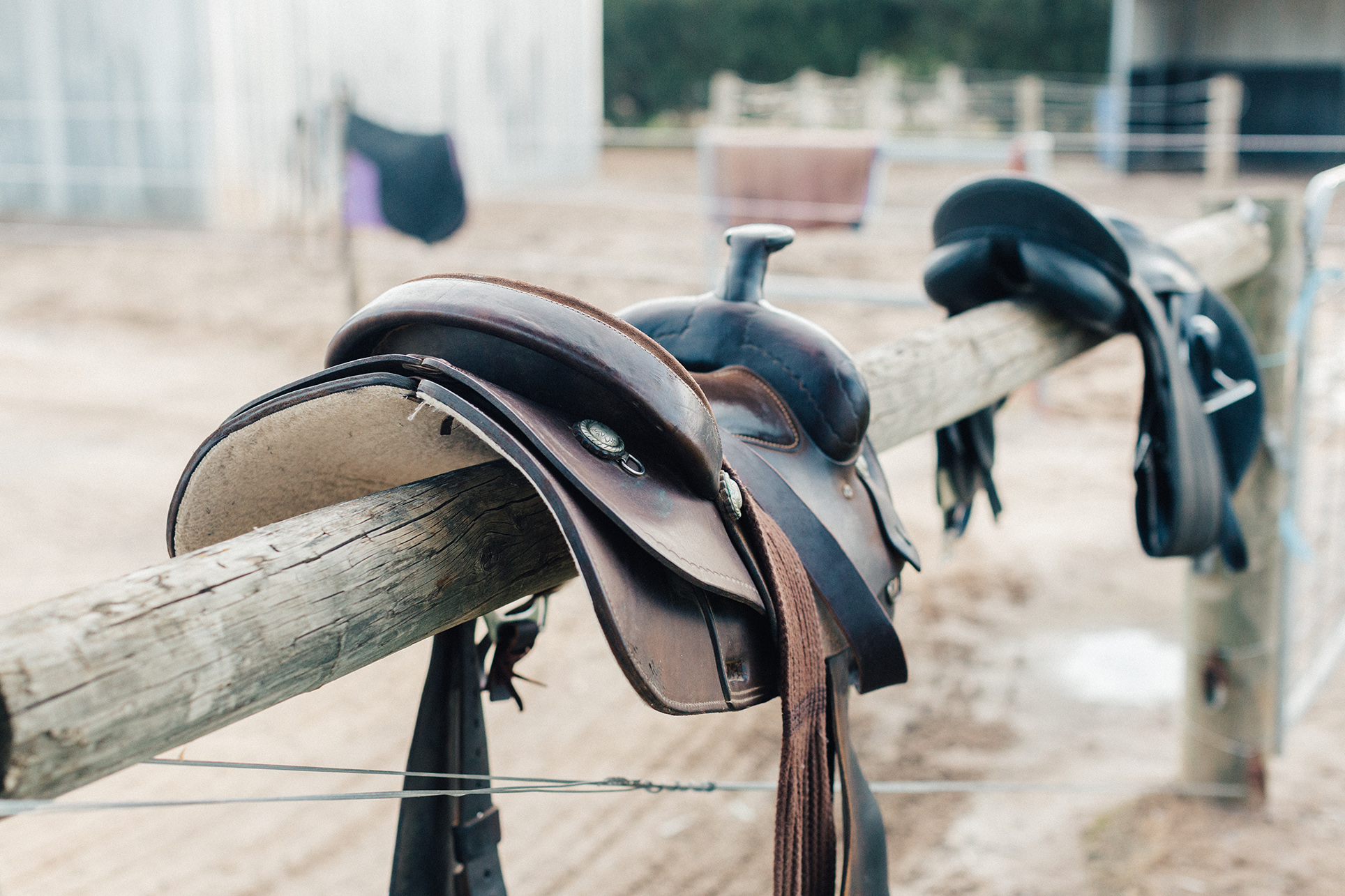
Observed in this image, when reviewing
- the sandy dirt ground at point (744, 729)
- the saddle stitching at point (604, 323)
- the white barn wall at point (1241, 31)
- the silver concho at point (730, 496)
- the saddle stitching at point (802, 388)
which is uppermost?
the white barn wall at point (1241, 31)

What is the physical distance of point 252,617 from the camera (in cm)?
51

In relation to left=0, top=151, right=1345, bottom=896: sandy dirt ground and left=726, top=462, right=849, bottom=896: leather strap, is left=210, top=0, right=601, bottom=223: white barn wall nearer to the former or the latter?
left=0, top=151, right=1345, bottom=896: sandy dirt ground

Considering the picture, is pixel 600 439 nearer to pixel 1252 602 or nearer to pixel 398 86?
pixel 1252 602

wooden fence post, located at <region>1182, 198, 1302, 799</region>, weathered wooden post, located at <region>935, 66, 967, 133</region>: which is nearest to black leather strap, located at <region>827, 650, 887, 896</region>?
wooden fence post, located at <region>1182, 198, 1302, 799</region>

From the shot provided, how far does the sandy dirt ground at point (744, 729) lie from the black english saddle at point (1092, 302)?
0.84ft

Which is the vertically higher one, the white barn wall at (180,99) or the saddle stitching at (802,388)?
the white barn wall at (180,99)

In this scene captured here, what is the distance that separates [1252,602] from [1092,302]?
1039mm

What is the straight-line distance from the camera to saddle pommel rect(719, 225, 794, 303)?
875 millimetres

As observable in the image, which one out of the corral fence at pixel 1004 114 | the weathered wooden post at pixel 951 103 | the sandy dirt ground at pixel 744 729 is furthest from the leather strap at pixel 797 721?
the weathered wooden post at pixel 951 103

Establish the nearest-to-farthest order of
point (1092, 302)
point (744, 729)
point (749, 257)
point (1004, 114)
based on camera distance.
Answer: point (749, 257) < point (1092, 302) < point (744, 729) < point (1004, 114)

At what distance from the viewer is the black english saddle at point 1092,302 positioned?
1351mm

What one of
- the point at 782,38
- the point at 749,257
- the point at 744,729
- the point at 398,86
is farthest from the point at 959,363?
the point at 782,38

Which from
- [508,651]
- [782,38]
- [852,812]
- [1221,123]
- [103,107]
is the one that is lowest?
[852,812]

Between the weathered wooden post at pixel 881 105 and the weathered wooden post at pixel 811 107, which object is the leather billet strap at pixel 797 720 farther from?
the weathered wooden post at pixel 811 107
